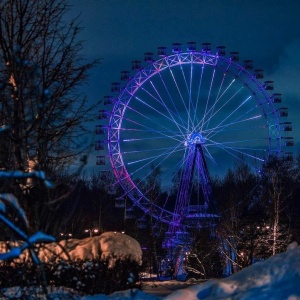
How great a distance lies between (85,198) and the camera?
5619 centimetres

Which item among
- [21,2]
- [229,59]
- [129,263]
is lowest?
[129,263]

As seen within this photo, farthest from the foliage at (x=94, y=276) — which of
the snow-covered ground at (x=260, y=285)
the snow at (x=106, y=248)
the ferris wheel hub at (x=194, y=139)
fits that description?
the ferris wheel hub at (x=194, y=139)

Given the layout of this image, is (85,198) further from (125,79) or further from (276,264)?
(276,264)

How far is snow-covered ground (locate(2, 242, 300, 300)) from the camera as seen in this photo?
23.7 ft

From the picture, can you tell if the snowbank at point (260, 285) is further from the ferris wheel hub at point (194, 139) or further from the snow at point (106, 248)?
the ferris wheel hub at point (194, 139)

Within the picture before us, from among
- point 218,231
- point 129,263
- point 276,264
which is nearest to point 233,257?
point 218,231

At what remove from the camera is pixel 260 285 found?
7504 millimetres

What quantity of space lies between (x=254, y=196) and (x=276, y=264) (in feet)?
84.5

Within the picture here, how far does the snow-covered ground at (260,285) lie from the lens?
7238 mm

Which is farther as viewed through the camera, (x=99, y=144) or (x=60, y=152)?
(x=99, y=144)

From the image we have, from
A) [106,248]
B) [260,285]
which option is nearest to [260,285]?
[260,285]

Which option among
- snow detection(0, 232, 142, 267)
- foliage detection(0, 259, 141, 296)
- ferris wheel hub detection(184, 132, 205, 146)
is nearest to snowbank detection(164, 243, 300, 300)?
foliage detection(0, 259, 141, 296)

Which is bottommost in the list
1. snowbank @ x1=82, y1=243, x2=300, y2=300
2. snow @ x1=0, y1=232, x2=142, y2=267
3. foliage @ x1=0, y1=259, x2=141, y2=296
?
foliage @ x1=0, y1=259, x2=141, y2=296

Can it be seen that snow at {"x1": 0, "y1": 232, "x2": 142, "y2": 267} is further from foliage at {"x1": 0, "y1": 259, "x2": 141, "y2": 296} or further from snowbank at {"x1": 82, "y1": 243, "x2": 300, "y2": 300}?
snowbank at {"x1": 82, "y1": 243, "x2": 300, "y2": 300}
